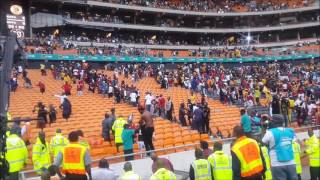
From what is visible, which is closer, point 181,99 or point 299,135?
point 299,135

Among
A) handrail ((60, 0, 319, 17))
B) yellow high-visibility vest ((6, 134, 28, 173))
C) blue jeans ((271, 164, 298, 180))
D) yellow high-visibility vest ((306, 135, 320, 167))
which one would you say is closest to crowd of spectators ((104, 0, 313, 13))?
handrail ((60, 0, 319, 17))

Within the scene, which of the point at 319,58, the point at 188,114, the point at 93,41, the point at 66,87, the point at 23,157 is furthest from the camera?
the point at 319,58

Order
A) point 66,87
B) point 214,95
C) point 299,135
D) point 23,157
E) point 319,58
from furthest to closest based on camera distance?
1. point 319,58
2. point 214,95
3. point 66,87
4. point 299,135
5. point 23,157

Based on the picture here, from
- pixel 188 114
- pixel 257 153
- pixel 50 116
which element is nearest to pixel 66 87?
pixel 50 116

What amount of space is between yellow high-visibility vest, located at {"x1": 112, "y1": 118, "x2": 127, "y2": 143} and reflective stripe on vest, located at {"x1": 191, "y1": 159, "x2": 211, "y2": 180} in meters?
5.52

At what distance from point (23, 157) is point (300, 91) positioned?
19.4 m

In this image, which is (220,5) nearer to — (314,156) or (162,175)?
(314,156)

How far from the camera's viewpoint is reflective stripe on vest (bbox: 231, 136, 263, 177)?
6.10 meters

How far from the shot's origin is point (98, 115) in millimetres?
18969

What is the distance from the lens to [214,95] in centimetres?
2670

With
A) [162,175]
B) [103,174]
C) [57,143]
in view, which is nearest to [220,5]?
[57,143]

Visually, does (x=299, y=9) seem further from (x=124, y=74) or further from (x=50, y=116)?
(x=50, y=116)

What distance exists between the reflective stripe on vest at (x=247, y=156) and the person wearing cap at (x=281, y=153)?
0.73 metres

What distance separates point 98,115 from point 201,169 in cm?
1221
